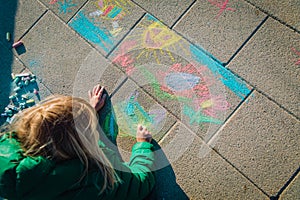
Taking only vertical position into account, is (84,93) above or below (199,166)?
below

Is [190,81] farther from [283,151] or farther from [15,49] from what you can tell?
[15,49]

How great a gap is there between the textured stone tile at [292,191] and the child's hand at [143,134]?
1145mm

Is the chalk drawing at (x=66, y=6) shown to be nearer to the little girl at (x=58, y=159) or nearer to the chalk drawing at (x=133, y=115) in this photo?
the chalk drawing at (x=133, y=115)

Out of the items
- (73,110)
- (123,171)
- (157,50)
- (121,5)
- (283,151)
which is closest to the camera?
(73,110)

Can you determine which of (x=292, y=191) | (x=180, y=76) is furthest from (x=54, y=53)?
(x=292, y=191)

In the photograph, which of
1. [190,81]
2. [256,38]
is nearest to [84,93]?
[190,81]

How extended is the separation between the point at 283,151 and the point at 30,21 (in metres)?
2.80

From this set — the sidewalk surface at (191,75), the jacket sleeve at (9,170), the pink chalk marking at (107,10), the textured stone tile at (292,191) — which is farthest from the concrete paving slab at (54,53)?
the textured stone tile at (292,191)

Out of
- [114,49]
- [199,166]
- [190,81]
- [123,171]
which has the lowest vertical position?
[123,171]

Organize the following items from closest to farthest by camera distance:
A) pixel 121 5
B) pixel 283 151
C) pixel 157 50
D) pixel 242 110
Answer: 1. pixel 283 151
2. pixel 242 110
3. pixel 157 50
4. pixel 121 5

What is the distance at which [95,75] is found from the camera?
11.0 feet

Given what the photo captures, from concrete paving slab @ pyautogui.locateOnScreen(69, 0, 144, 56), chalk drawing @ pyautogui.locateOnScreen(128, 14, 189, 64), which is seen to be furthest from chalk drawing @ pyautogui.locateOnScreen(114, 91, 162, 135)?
concrete paving slab @ pyautogui.locateOnScreen(69, 0, 144, 56)

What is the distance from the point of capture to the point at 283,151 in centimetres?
276

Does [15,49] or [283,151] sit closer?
[283,151]
